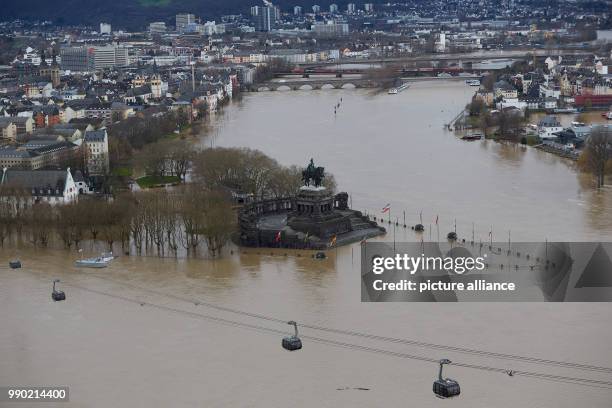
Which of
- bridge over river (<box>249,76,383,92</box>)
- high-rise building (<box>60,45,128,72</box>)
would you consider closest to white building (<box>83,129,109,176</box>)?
bridge over river (<box>249,76,383,92</box>)

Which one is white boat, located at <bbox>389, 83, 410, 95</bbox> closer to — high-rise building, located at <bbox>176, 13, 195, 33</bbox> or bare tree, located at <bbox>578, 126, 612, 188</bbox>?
bare tree, located at <bbox>578, 126, 612, 188</bbox>

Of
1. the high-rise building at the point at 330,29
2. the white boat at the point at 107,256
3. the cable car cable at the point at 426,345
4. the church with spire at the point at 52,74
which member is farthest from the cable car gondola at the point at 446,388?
the high-rise building at the point at 330,29

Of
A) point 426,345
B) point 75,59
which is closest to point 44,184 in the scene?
point 426,345

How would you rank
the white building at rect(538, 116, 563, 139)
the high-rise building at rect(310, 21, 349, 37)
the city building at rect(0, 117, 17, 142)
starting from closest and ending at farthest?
the white building at rect(538, 116, 563, 139), the city building at rect(0, 117, 17, 142), the high-rise building at rect(310, 21, 349, 37)

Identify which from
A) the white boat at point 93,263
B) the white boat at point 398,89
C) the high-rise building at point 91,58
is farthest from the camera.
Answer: the high-rise building at point 91,58

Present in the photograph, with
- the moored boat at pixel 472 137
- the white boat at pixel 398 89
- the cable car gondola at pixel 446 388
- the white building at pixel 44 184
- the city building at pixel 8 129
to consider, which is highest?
the white building at pixel 44 184

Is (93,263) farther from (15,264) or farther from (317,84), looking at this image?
(317,84)

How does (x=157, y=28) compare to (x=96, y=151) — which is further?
(x=157, y=28)

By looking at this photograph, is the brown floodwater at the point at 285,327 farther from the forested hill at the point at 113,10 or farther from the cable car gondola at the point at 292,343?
the forested hill at the point at 113,10
